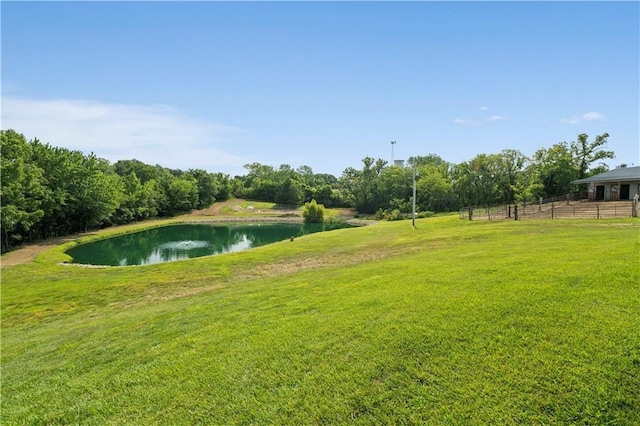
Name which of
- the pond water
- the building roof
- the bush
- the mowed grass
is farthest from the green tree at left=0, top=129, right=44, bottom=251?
the building roof

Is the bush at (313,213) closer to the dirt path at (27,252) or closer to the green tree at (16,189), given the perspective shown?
the dirt path at (27,252)

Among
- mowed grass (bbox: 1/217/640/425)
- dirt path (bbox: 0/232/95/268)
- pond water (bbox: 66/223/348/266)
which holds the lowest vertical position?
pond water (bbox: 66/223/348/266)

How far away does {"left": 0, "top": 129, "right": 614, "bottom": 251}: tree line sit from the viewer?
Answer: 2925cm

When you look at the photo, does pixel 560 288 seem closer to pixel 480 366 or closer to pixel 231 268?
pixel 480 366

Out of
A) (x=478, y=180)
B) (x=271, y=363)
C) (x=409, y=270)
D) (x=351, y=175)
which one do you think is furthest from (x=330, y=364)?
(x=351, y=175)

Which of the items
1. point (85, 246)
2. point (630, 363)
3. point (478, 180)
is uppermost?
point (478, 180)

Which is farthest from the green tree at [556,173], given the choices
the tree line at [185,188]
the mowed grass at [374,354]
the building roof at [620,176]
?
the mowed grass at [374,354]

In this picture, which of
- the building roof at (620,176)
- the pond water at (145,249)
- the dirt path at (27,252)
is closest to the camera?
the dirt path at (27,252)

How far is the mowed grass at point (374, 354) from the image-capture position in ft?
11.7

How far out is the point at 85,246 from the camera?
34.4 metres

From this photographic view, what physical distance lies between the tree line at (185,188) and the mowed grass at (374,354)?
2589 cm

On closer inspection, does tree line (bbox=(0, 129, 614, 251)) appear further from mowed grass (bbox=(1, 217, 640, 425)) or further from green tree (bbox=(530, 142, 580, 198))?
mowed grass (bbox=(1, 217, 640, 425))

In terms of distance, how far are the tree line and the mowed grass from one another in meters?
25.9

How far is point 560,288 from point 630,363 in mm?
2279
